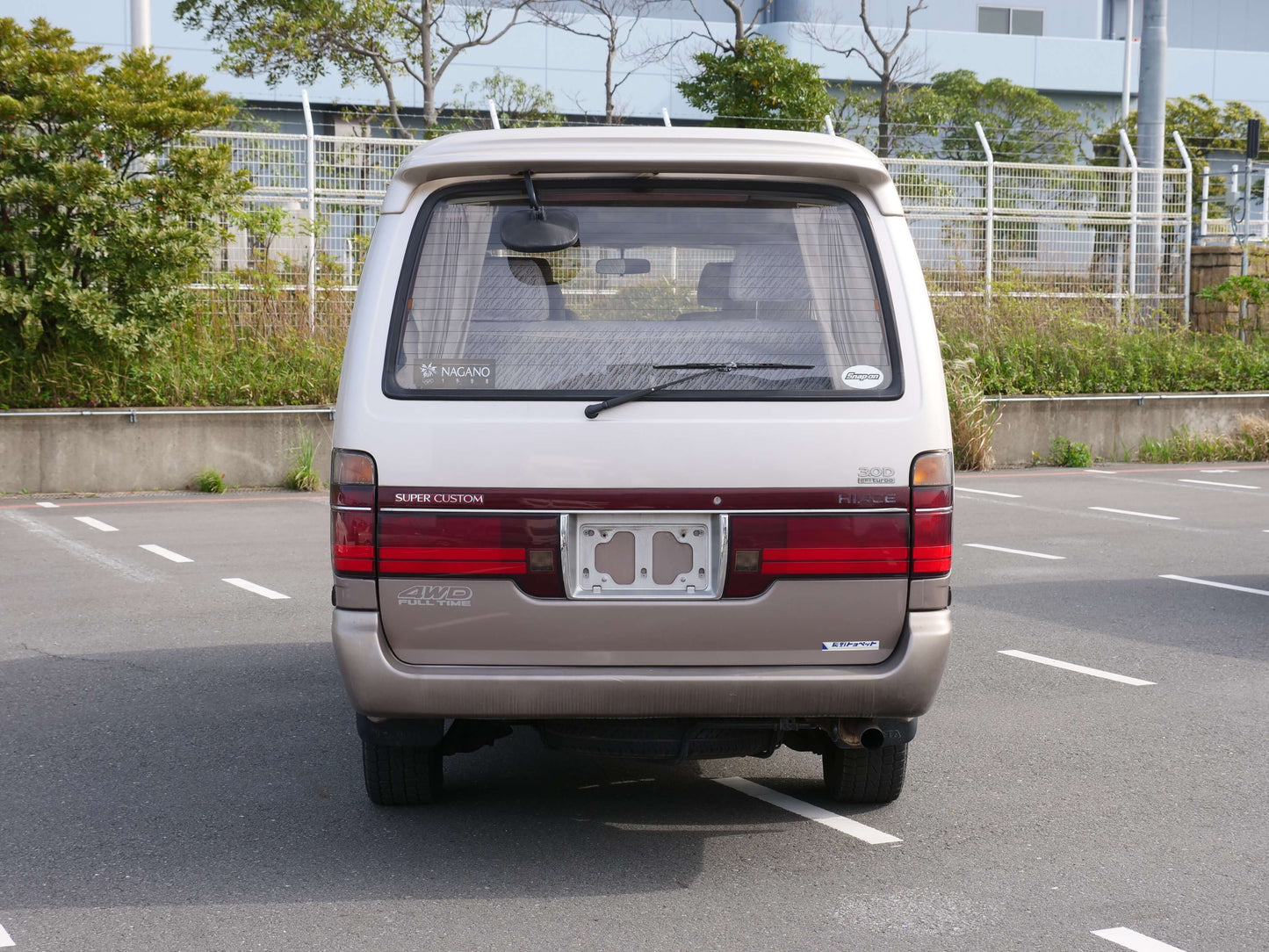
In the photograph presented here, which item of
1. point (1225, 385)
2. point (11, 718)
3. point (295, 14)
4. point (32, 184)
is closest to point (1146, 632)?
point (11, 718)

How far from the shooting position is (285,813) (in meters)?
4.61

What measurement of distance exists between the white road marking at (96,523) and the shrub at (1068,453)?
33.1 feet

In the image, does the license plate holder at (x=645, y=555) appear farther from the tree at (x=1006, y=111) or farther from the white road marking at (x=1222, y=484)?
the tree at (x=1006, y=111)

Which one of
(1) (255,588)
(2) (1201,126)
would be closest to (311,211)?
(1) (255,588)

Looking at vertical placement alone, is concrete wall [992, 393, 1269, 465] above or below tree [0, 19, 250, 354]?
below

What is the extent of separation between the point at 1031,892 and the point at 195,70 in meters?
37.9

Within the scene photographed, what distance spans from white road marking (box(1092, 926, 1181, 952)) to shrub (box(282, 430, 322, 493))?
1057 cm

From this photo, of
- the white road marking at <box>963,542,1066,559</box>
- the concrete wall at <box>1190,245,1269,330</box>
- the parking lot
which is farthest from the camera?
the concrete wall at <box>1190,245,1269,330</box>

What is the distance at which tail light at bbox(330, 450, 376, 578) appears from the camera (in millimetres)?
3895

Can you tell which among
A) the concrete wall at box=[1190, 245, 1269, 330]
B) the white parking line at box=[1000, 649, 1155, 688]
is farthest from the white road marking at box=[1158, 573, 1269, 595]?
the concrete wall at box=[1190, 245, 1269, 330]

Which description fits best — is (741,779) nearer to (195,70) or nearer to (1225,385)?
(1225,385)

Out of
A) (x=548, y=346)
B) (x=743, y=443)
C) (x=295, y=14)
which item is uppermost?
(x=295, y=14)

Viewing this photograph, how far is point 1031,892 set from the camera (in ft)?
13.1

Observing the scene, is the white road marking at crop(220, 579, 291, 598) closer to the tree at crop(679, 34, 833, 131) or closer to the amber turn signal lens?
the amber turn signal lens
